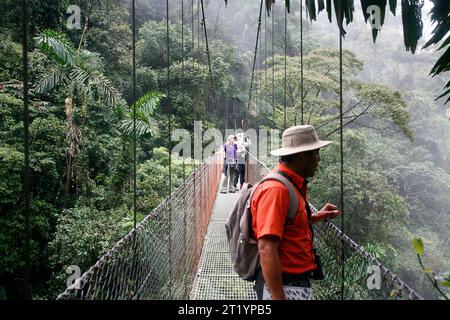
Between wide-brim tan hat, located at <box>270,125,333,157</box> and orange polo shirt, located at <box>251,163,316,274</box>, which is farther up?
wide-brim tan hat, located at <box>270,125,333,157</box>

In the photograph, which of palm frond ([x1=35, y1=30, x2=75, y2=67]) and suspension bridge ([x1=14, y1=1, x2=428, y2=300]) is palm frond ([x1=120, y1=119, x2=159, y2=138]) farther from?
suspension bridge ([x1=14, y1=1, x2=428, y2=300])

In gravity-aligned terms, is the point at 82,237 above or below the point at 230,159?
below

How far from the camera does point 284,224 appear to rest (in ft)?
2.49

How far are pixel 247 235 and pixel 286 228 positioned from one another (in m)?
0.09

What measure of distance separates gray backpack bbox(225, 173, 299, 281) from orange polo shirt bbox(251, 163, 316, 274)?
0.5 inches

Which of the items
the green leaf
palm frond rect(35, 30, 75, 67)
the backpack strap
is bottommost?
the green leaf

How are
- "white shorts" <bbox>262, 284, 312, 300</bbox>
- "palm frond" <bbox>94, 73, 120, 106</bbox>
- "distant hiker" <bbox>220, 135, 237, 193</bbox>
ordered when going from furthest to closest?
"palm frond" <bbox>94, 73, 120, 106</bbox>, "distant hiker" <bbox>220, 135, 237, 193</bbox>, "white shorts" <bbox>262, 284, 312, 300</bbox>

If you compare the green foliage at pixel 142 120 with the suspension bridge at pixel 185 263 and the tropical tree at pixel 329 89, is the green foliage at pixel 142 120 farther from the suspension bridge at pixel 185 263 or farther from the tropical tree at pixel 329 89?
the tropical tree at pixel 329 89

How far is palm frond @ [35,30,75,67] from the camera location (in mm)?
4285

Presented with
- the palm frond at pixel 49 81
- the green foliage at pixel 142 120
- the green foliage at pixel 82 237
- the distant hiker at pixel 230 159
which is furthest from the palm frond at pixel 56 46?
the distant hiker at pixel 230 159

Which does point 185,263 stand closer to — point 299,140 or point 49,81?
point 299,140

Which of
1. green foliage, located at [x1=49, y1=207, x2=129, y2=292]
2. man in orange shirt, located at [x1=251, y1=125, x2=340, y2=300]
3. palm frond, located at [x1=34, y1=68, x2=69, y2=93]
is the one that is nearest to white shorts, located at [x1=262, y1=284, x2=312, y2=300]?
man in orange shirt, located at [x1=251, y1=125, x2=340, y2=300]

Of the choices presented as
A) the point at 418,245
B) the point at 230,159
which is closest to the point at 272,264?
the point at 418,245
